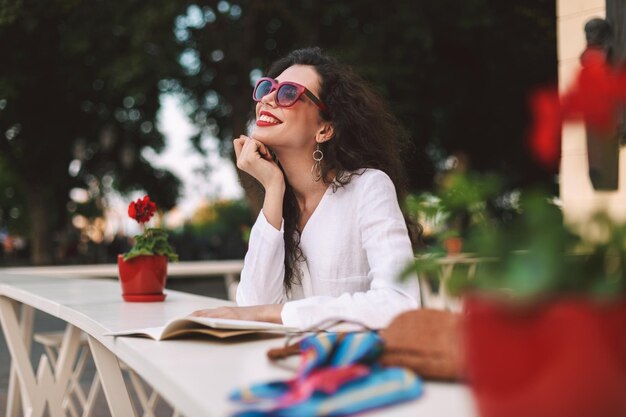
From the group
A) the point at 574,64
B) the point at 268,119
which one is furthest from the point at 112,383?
the point at 574,64

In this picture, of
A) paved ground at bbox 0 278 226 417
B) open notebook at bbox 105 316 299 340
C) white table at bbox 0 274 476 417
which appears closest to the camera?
white table at bbox 0 274 476 417

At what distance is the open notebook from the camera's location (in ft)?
5.15

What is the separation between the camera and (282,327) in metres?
1.69

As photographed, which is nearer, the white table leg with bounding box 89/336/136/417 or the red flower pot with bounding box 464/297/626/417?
the red flower pot with bounding box 464/297/626/417

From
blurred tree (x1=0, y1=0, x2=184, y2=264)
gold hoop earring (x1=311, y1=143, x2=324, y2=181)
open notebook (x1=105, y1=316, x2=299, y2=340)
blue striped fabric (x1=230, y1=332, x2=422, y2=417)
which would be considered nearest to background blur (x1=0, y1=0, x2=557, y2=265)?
blurred tree (x1=0, y1=0, x2=184, y2=264)

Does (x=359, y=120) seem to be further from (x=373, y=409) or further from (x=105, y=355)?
(x=373, y=409)

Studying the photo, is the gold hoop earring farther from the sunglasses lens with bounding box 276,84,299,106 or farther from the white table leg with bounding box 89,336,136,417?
the white table leg with bounding box 89,336,136,417

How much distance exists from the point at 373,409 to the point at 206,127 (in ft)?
56.2

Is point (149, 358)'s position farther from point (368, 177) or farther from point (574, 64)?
point (574, 64)

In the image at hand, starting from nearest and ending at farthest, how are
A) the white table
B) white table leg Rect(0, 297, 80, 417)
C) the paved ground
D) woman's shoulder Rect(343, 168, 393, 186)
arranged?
the white table, woman's shoulder Rect(343, 168, 393, 186), white table leg Rect(0, 297, 80, 417), the paved ground

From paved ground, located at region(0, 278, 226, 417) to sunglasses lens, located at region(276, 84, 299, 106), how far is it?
2.77 meters

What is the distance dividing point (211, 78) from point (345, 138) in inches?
533

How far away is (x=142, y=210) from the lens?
2883 mm

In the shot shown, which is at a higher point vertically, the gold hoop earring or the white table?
the gold hoop earring
